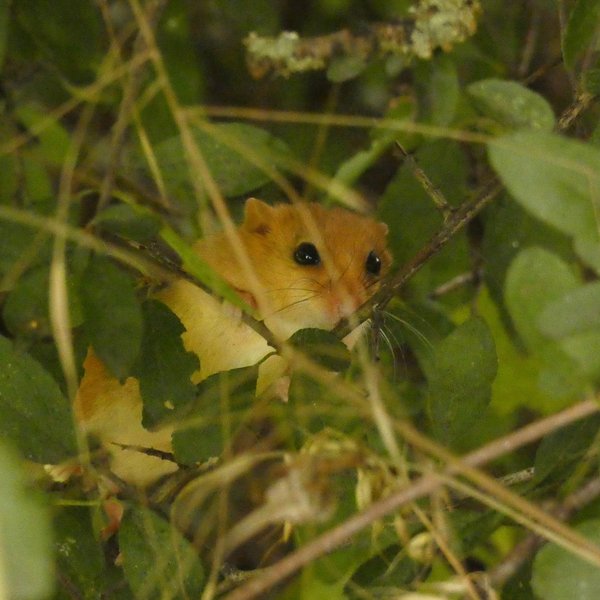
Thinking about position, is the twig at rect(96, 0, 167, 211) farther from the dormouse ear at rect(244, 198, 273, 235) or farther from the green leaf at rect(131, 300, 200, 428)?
the dormouse ear at rect(244, 198, 273, 235)

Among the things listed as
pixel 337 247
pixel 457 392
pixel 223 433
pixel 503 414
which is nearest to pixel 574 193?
pixel 457 392

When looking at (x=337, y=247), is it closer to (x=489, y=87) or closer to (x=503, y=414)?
(x=503, y=414)

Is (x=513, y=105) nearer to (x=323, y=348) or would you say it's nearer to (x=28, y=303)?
(x=323, y=348)

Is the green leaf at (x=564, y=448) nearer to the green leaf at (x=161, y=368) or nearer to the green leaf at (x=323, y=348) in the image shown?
the green leaf at (x=323, y=348)

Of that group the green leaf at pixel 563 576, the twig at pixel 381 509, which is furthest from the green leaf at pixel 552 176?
the green leaf at pixel 563 576

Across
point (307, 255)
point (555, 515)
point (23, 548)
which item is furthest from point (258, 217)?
point (23, 548)

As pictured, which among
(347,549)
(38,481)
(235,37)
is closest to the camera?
(347,549)
